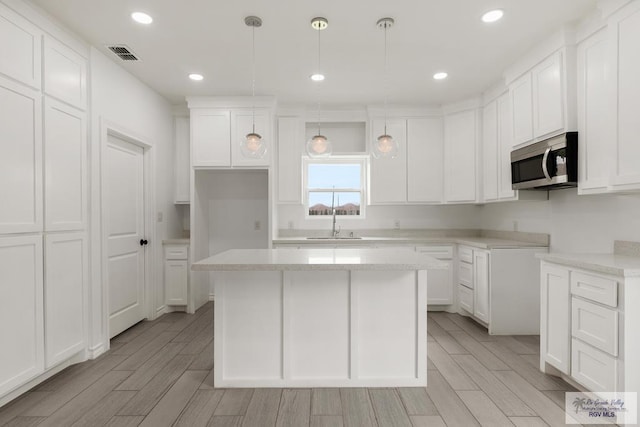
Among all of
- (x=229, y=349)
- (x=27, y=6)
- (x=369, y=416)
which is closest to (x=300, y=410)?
(x=369, y=416)

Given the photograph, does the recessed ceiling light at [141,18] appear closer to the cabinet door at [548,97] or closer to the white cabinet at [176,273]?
the white cabinet at [176,273]

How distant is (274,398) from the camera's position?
2.36m

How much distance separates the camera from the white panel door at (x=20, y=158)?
7.38 ft

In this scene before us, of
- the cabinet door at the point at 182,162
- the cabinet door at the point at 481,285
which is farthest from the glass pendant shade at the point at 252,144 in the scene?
the cabinet door at the point at 481,285

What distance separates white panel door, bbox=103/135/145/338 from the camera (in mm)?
3494

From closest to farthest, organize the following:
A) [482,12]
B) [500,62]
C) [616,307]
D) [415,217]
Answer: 1. [616,307]
2. [482,12]
3. [500,62]
4. [415,217]

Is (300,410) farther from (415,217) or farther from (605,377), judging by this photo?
(415,217)

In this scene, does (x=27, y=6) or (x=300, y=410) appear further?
(x=27, y=6)

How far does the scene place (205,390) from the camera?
2.47 m

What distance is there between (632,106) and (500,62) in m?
1.50

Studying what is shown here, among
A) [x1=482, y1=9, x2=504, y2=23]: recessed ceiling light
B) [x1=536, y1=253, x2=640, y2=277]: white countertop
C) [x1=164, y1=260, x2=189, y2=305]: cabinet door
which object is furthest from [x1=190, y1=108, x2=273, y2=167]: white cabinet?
[x1=536, y1=253, x2=640, y2=277]: white countertop

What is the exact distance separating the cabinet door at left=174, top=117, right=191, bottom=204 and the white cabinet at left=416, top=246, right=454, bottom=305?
313 centimetres

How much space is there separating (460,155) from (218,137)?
307 cm

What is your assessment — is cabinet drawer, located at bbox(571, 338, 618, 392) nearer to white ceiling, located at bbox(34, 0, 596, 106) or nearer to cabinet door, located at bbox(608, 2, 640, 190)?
cabinet door, located at bbox(608, 2, 640, 190)
